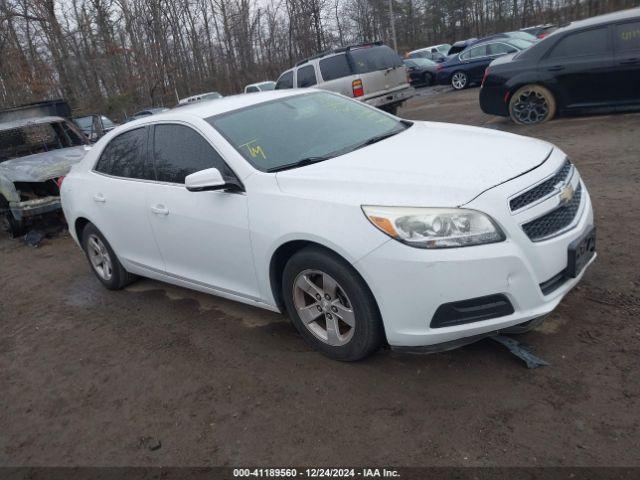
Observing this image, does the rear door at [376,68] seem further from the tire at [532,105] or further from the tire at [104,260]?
the tire at [104,260]

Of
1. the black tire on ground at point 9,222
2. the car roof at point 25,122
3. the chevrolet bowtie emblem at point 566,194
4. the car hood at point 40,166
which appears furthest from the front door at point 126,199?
the car roof at point 25,122

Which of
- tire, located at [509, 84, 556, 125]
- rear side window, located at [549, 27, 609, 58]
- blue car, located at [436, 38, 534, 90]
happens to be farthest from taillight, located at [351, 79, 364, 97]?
blue car, located at [436, 38, 534, 90]

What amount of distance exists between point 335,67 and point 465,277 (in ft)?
36.0

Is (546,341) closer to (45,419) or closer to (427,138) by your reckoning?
(427,138)

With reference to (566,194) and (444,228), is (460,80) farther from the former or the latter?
(444,228)

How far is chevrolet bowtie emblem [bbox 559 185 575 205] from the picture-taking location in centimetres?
296

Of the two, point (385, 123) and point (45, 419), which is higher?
point (385, 123)

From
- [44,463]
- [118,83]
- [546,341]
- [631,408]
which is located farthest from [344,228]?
[118,83]

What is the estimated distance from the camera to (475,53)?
60.8 ft

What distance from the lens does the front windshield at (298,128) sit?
3.51m

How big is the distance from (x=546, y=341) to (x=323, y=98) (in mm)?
2523

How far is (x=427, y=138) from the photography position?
370 centimetres

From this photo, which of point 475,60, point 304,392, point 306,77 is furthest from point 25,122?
point 475,60

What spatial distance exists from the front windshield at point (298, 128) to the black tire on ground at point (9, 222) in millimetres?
5711
